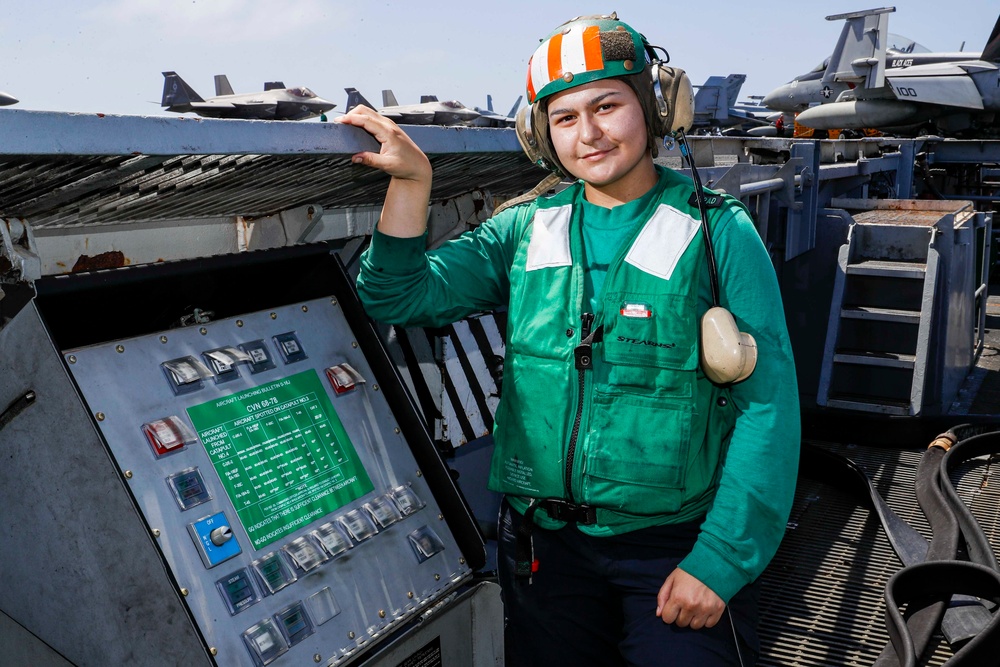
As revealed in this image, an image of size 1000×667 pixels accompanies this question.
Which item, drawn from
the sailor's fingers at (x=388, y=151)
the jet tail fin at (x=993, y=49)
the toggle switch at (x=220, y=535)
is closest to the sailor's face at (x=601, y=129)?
the sailor's fingers at (x=388, y=151)

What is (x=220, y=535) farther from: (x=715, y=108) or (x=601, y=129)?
(x=715, y=108)

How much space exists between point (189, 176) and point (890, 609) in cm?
249

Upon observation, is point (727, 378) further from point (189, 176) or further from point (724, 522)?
point (189, 176)

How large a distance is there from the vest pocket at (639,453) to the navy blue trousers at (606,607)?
0.35 ft

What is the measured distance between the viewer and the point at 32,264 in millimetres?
1737

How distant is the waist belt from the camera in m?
1.77

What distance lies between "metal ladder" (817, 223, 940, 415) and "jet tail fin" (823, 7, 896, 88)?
51.2 ft

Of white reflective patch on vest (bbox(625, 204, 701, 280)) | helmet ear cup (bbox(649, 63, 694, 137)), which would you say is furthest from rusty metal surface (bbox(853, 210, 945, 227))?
white reflective patch on vest (bbox(625, 204, 701, 280))

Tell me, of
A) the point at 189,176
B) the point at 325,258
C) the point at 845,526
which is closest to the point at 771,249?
the point at 845,526

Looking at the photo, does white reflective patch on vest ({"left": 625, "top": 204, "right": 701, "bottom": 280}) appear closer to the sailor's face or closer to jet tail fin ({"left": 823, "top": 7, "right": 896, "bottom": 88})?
the sailor's face

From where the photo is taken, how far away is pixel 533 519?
189 cm

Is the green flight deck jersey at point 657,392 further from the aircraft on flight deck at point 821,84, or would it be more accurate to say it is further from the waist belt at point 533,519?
the aircraft on flight deck at point 821,84

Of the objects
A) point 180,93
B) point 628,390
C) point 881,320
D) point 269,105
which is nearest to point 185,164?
point 269,105

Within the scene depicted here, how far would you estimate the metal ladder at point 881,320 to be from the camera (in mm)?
5367
